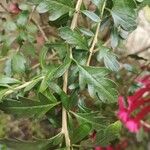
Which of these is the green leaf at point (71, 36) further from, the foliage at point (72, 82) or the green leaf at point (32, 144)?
the green leaf at point (32, 144)

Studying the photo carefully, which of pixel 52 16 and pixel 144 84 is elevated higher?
→ pixel 52 16

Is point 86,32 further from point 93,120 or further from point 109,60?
point 93,120

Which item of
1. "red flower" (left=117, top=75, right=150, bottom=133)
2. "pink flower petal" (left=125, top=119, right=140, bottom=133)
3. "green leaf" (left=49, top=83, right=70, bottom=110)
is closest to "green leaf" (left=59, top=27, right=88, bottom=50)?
"green leaf" (left=49, top=83, right=70, bottom=110)

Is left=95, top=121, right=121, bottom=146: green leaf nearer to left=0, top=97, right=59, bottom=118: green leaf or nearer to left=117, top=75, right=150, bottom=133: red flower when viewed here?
left=0, top=97, right=59, bottom=118: green leaf

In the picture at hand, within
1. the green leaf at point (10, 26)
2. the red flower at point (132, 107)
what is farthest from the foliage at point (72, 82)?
the red flower at point (132, 107)

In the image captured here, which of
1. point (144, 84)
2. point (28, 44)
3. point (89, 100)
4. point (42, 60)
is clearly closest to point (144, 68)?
point (144, 84)

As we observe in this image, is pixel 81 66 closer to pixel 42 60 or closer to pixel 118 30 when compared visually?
pixel 42 60
